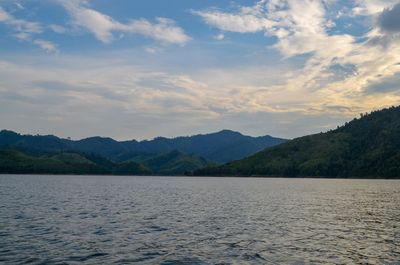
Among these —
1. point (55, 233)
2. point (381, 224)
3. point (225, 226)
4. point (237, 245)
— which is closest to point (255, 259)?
point (237, 245)

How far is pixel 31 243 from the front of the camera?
171ft

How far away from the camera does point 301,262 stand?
44031 millimetres

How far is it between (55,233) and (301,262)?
36236mm

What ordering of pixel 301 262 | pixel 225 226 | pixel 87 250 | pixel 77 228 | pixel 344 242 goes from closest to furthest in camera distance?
pixel 301 262 < pixel 87 250 < pixel 344 242 < pixel 77 228 < pixel 225 226

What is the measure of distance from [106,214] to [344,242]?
5123 cm

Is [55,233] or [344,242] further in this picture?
[55,233]

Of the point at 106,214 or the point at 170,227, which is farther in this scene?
the point at 106,214

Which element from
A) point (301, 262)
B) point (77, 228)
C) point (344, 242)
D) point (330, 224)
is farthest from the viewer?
point (330, 224)

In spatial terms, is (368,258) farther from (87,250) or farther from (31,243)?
(31,243)

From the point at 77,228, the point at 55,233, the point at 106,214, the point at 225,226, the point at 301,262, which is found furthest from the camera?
the point at 106,214

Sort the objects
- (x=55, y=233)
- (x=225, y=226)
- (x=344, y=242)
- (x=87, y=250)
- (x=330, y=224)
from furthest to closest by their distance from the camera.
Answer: (x=330, y=224) < (x=225, y=226) < (x=55, y=233) < (x=344, y=242) < (x=87, y=250)

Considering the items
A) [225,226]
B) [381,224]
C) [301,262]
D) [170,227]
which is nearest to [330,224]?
[381,224]

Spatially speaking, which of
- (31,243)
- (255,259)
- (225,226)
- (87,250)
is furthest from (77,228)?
(255,259)

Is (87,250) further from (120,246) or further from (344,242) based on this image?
(344,242)
